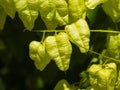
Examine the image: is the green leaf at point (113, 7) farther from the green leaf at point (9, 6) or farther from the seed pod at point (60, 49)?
the green leaf at point (9, 6)

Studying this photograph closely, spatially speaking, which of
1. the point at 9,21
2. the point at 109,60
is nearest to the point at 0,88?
the point at 9,21

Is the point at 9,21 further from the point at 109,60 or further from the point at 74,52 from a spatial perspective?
the point at 109,60

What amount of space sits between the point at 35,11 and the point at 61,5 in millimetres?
86

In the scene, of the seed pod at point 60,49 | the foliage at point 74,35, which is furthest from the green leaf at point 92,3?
the seed pod at point 60,49

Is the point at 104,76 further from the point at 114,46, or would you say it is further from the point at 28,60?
the point at 28,60

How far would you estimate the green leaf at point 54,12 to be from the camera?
1742 mm

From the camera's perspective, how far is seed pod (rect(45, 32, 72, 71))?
Result: 5.64 ft

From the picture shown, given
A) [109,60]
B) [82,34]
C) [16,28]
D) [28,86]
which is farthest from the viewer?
[28,86]

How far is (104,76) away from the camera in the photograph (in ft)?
5.76

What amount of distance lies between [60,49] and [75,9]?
0.48 feet

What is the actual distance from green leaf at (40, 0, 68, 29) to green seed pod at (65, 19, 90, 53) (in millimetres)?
37

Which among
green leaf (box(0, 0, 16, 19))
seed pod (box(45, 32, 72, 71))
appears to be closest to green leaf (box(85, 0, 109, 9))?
seed pod (box(45, 32, 72, 71))

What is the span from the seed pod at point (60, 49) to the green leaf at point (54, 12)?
52mm

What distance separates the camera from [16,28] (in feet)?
8.48
